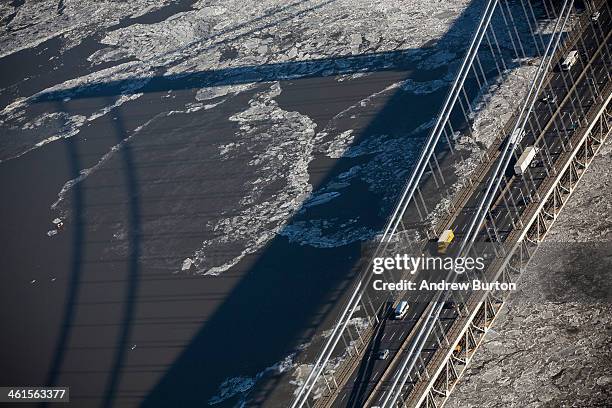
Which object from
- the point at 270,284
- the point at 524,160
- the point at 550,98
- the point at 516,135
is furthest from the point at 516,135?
the point at 270,284

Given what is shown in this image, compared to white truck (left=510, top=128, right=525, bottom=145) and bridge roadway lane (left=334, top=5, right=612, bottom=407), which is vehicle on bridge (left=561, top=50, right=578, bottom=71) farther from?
white truck (left=510, top=128, right=525, bottom=145)

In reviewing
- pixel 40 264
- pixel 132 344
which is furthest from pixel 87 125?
pixel 132 344

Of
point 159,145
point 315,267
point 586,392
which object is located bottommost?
point 586,392

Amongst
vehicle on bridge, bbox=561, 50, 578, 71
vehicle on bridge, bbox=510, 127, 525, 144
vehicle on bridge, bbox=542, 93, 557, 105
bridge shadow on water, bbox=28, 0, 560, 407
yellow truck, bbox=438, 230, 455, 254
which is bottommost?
bridge shadow on water, bbox=28, 0, 560, 407

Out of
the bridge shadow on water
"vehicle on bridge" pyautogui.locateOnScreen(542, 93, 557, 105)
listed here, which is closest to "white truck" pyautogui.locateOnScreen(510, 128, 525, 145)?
"vehicle on bridge" pyautogui.locateOnScreen(542, 93, 557, 105)

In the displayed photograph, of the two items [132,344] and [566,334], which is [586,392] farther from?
[132,344]

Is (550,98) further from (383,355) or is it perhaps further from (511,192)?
(383,355)
